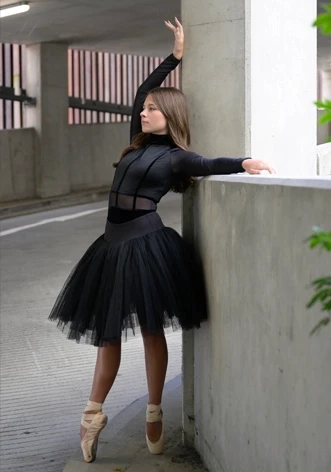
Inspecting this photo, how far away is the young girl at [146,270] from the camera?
13.3 ft

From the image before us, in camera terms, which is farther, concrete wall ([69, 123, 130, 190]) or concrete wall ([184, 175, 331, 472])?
concrete wall ([69, 123, 130, 190])

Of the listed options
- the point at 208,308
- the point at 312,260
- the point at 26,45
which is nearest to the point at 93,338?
the point at 208,308

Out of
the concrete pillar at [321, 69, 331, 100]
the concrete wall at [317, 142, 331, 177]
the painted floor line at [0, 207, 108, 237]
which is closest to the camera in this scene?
the concrete wall at [317, 142, 331, 177]

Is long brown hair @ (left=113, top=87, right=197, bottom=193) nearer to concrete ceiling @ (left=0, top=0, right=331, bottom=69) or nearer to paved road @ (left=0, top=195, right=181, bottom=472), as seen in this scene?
paved road @ (left=0, top=195, right=181, bottom=472)

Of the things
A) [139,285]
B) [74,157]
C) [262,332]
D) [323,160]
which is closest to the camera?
[262,332]

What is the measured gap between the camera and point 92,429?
4.22 meters

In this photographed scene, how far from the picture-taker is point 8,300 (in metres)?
8.43

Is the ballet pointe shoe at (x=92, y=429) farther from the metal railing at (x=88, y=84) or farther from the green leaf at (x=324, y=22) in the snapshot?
the metal railing at (x=88, y=84)

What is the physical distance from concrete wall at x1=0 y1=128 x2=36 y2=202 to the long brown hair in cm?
1285

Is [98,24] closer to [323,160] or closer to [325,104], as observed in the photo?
[323,160]

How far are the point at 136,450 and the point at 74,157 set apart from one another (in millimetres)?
15036

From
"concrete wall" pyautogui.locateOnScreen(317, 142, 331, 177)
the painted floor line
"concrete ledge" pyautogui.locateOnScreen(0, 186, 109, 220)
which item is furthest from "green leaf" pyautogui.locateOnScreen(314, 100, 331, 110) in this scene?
"concrete ledge" pyautogui.locateOnScreen(0, 186, 109, 220)

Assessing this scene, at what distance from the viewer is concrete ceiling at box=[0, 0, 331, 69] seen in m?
13.1

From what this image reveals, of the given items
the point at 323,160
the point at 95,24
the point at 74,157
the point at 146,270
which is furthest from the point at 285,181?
the point at 74,157
